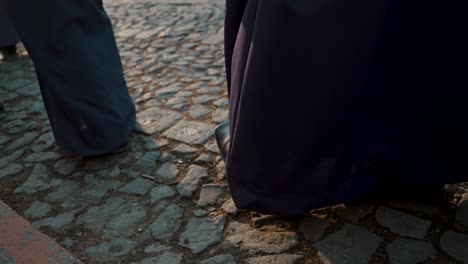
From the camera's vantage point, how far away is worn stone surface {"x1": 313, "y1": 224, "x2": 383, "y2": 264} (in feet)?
5.43

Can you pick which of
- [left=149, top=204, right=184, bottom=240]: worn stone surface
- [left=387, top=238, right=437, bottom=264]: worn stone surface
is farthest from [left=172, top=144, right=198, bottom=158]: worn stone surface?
[left=387, top=238, right=437, bottom=264]: worn stone surface

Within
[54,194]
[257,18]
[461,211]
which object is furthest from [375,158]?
[54,194]

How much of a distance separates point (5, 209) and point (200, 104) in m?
1.25

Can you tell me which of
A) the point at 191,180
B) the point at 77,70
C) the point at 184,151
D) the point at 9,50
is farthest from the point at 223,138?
the point at 9,50

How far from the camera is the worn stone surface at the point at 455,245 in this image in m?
1.63

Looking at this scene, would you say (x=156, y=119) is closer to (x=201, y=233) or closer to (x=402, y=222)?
(x=201, y=233)

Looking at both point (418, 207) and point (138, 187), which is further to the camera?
point (138, 187)

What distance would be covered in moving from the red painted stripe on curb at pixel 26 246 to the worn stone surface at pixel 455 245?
4.01 feet

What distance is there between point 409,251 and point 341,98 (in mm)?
585

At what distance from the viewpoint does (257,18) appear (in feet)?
4.77

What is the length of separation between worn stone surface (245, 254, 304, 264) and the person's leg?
3.30 ft

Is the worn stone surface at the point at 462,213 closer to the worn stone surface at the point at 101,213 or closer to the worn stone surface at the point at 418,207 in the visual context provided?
the worn stone surface at the point at 418,207

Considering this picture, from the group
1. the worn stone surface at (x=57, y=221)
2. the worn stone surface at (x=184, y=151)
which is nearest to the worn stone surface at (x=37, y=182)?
the worn stone surface at (x=57, y=221)

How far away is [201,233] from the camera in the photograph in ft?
6.07
